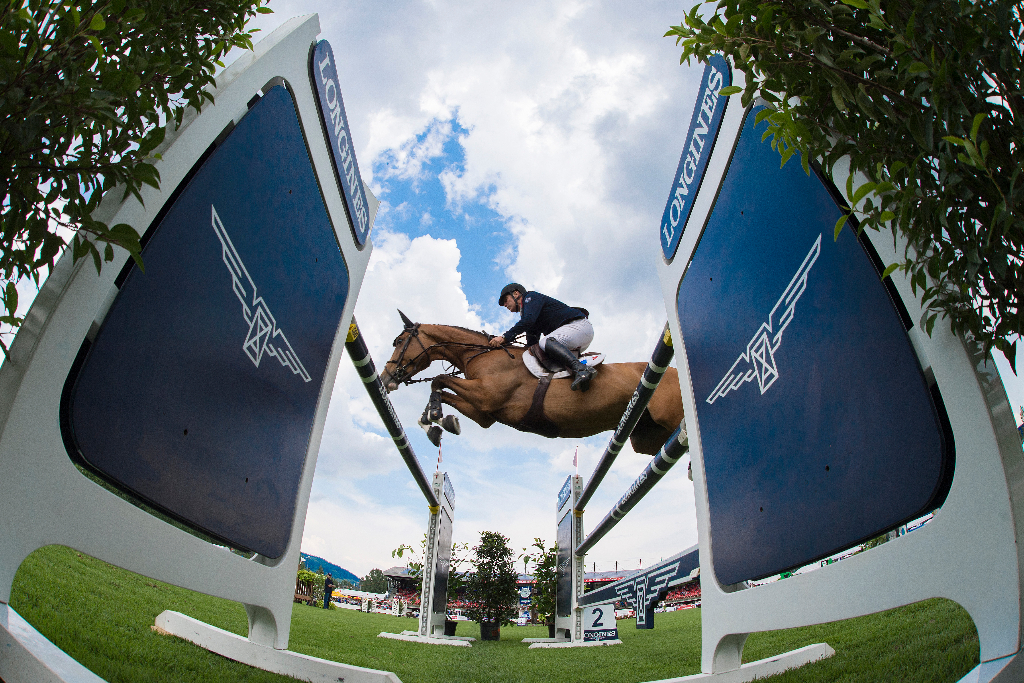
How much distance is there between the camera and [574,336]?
4.29 metres

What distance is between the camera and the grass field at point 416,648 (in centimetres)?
184

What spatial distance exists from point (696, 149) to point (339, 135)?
73.9 inches

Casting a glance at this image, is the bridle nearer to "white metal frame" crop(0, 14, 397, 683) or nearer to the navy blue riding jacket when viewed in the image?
the navy blue riding jacket

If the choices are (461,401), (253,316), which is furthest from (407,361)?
(253,316)

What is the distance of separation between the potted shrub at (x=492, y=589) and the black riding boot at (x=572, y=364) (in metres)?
4.79

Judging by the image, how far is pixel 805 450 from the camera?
189 centimetres

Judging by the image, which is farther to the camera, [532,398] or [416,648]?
[416,648]

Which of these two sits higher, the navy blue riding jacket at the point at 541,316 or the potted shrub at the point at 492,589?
the navy blue riding jacket at the point at 541,316

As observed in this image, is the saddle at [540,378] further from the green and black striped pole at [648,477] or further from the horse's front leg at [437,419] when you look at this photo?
the green and black striped pole at [648,477]

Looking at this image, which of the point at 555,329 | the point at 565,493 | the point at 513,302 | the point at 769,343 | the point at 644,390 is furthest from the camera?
the point at 565,493

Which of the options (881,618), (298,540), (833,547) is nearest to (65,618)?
(298,540)

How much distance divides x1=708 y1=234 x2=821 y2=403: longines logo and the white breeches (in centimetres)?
179

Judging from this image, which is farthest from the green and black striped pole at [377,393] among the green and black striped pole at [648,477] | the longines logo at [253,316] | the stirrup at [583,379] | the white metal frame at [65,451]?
the green and black striped pole at [648,477]

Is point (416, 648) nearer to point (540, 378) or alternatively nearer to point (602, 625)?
point (602, 625)
